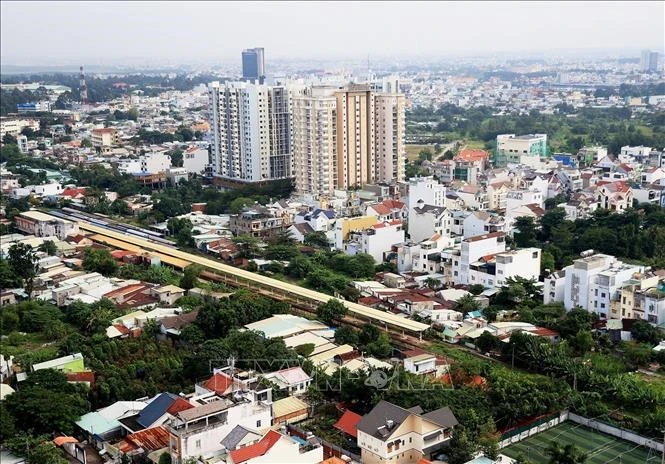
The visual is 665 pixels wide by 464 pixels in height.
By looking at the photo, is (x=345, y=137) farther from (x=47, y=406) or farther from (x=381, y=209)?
(x=47, y=406)

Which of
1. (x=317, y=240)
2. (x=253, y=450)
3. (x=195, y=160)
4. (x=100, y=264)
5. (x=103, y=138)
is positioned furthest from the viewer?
(x=103, y=138)

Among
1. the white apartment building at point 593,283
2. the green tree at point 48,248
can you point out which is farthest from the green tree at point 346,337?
the green tree at point 48,248

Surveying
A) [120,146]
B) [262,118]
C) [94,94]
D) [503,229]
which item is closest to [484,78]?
[94,94]

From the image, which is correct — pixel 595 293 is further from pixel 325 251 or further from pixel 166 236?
pixel 166 236

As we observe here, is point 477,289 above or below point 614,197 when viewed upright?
below

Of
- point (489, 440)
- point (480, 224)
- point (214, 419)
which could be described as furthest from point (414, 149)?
point (214, 419)

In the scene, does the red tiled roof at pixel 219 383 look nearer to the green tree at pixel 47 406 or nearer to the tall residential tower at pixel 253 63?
the green tree at pixel 47 406
